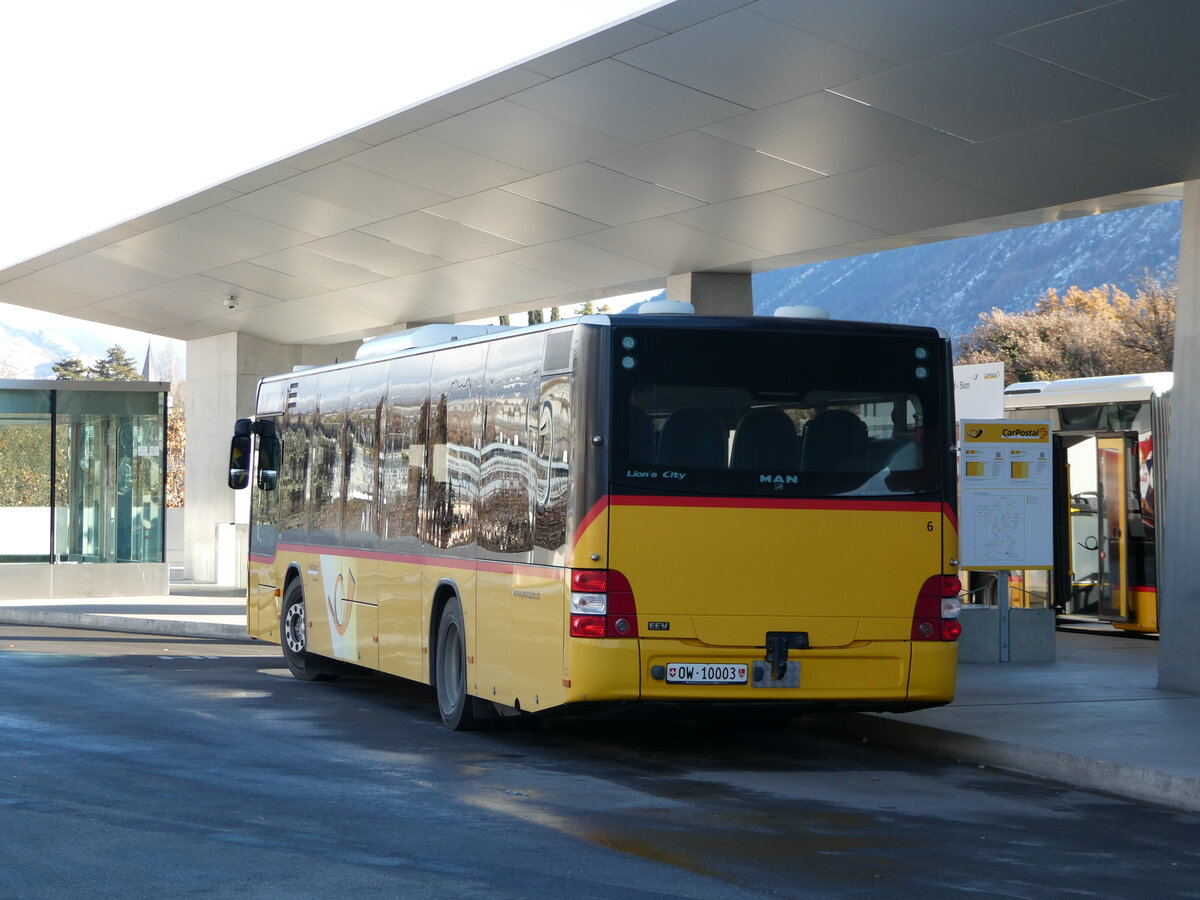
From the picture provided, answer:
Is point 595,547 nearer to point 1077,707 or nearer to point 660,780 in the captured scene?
point 660,780

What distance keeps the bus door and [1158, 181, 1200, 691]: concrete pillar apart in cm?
682

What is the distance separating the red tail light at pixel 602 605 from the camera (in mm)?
10898

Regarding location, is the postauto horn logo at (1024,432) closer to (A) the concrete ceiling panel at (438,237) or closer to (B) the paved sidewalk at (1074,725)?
(B) the paved sidewalk at (1074,725)

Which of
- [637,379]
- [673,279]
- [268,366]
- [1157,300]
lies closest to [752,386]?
[637,379]

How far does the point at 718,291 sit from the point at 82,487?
1224 centimetres

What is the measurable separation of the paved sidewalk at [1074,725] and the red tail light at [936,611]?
85cm

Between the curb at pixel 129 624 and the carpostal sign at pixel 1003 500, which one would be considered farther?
the curb at pixel 129 624

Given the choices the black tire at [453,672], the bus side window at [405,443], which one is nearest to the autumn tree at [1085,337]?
the bus side window at [405,443]

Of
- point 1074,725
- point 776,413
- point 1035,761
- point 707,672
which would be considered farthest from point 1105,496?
point 707,672

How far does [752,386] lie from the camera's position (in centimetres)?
1124

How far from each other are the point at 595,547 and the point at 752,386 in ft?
4.66

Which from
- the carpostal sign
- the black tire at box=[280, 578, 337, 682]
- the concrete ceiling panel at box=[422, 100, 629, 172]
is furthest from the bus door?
the black tire at box=[280, 578, 337, 682]

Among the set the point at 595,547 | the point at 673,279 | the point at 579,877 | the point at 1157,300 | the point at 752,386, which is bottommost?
the point at 579,877

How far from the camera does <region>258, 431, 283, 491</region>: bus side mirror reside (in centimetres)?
1802
